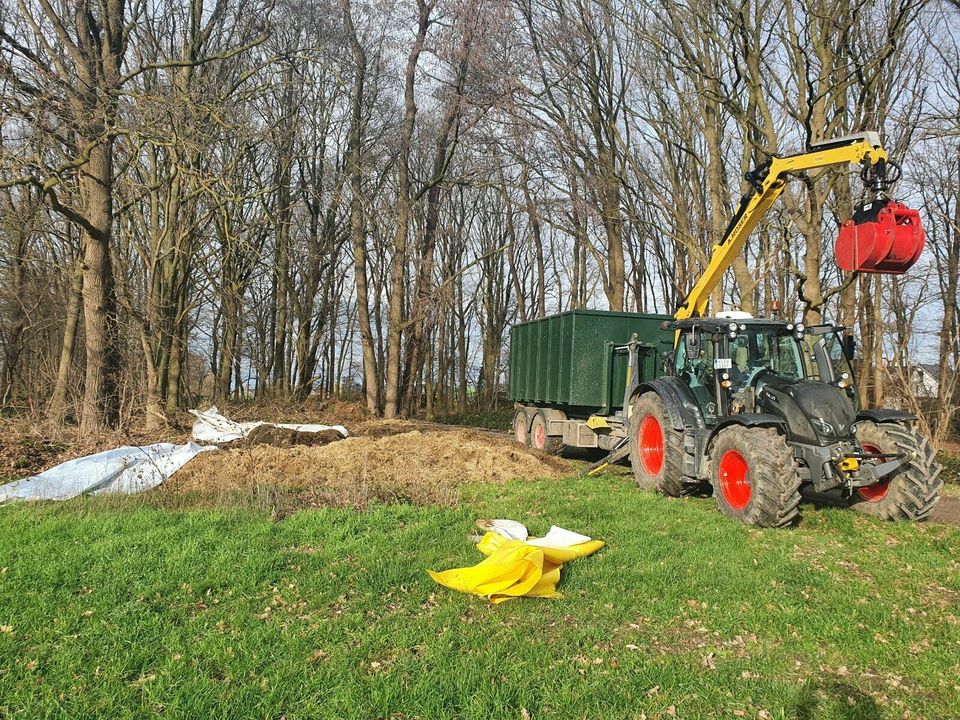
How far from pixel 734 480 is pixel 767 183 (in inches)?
161

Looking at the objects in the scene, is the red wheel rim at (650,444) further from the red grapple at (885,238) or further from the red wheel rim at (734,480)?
the red grapple at (885,238)

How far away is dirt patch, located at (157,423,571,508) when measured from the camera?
8.09 metres

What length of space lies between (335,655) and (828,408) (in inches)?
225

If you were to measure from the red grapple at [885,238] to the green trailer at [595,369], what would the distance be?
407cm

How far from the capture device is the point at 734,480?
24.9ft

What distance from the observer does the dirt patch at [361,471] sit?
809 centimetres

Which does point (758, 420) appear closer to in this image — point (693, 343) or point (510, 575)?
point (693, 343)

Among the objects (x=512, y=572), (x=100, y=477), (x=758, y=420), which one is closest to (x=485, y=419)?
(x=100, y=477)

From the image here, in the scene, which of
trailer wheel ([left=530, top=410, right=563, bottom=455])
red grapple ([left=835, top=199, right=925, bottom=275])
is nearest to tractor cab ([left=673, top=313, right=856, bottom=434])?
red grapple ([left=835, top=199, right=925, bottom=275])

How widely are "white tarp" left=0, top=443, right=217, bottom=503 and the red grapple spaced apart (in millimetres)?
8296

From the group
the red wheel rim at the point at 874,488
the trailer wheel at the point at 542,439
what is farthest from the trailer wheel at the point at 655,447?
the trailer wheel at the point at 542,439

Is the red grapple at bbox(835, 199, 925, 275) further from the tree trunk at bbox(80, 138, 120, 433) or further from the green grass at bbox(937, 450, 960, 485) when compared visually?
the tree trunk at bbox(80, 138, 120, 433)

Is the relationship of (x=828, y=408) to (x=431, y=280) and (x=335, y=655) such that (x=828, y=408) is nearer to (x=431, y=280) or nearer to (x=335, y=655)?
(x=335, y=655)

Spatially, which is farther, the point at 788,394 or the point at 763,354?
the point at 763,354
